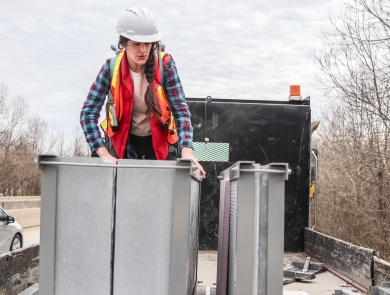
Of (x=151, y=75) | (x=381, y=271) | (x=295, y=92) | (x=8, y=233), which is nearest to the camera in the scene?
(x=151, y=75)

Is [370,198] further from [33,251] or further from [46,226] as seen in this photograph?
[46,226]

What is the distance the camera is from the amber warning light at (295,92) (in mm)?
6773

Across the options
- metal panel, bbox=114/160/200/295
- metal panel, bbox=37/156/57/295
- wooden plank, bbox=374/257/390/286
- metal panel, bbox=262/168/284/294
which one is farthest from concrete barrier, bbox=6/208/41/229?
metal panel, bbox=262/168/284/294

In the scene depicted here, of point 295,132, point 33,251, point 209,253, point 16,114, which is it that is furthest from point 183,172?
point 16,114

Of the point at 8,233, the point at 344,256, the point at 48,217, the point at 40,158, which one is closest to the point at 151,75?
the point at 40,158

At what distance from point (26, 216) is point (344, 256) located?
22834mm

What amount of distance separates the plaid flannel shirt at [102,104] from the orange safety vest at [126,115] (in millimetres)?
55

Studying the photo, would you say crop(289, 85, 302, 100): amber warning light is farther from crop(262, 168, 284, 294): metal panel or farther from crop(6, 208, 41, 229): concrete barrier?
crop(6, 208, 41, 229): concrete barrier

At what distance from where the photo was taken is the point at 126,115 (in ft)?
10.3

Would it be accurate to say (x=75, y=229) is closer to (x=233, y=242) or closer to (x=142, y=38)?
(x=233, y=242)

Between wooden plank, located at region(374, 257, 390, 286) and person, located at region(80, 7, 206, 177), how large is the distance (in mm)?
1655

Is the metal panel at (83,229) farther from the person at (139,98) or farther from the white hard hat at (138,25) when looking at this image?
the white hard hat at (138,25)

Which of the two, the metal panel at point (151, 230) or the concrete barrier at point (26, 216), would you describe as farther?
the concrete barrier at point (26, 216)

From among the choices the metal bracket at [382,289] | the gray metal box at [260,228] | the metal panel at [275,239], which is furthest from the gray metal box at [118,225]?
the metal bracket at [382,289]
